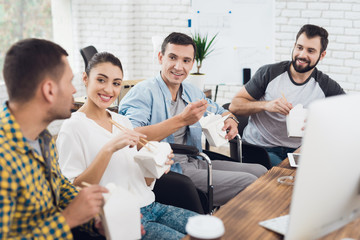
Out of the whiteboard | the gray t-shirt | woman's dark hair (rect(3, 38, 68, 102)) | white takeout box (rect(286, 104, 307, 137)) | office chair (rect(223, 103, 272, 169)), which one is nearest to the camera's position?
woman's dark hair (rect(3, 38, 68, 102))

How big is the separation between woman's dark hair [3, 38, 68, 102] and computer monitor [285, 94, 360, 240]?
2.50 ft

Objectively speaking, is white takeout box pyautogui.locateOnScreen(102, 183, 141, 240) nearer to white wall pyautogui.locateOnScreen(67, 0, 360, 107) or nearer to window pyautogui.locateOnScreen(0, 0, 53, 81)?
white wall pyautogui.locateOnScreen(67, 0, 360, 107)

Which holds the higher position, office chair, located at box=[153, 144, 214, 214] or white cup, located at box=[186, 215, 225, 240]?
white cup, located at box=[186, 215, 225, 240]

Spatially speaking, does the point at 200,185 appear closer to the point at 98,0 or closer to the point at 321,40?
the point at 321,40

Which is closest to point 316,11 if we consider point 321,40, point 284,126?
point 321,40

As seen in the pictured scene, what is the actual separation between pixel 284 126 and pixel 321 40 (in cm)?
62

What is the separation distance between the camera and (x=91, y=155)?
5.46 ft

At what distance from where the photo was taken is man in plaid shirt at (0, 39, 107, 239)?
43.1 inches

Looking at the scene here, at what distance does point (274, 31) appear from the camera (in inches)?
173

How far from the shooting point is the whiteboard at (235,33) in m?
4.43

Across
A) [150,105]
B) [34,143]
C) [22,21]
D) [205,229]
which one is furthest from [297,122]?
[22,21]

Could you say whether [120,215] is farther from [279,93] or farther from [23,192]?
[279,93]

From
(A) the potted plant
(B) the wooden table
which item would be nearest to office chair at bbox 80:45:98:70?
(A) the potted plant

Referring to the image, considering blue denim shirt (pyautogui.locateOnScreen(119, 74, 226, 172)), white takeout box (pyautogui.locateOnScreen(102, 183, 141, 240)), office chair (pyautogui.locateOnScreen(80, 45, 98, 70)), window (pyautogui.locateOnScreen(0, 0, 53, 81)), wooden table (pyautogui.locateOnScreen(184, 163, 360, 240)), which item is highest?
window (pyautogui.locateOnScreen(0, 0, 53, 81))
